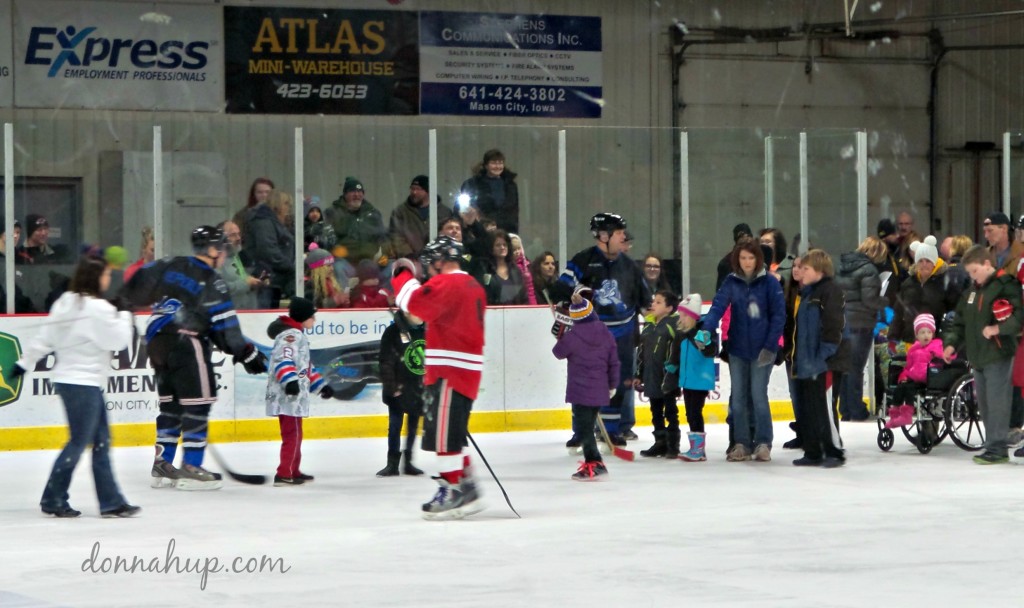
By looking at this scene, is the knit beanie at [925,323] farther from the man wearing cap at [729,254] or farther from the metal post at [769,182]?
the metal post at [769,182]

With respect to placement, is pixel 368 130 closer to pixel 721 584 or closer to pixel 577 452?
pixel 577 452

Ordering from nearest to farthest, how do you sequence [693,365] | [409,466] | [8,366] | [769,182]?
[409,466] < [693,365] < [8,366] < [769,182]

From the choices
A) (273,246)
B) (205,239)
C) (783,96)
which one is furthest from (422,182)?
(783,96)

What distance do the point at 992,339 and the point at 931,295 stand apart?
3035mm

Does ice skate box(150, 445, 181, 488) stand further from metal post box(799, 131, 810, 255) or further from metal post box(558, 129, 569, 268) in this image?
metal post box(799, 131, 810, 255)

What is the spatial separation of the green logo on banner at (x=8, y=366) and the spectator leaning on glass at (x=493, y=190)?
3.66 m

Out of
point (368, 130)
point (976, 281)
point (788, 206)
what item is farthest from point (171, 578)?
point (788, 206)

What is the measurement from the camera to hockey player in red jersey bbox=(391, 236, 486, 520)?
7.88m

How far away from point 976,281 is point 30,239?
22.3 feet

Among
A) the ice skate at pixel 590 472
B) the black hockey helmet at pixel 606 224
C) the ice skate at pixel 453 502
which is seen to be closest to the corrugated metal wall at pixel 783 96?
the black hockey helmet at pixel 606 224

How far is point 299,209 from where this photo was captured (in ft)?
40.7

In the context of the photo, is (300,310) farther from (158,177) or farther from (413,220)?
(413,220)

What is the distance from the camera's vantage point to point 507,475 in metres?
9.92

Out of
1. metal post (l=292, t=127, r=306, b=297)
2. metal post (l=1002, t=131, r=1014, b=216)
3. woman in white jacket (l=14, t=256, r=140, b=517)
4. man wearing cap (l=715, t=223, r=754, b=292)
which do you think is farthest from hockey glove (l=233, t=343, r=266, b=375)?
metal post (l=1002, t=131, r=1014, b=216)
